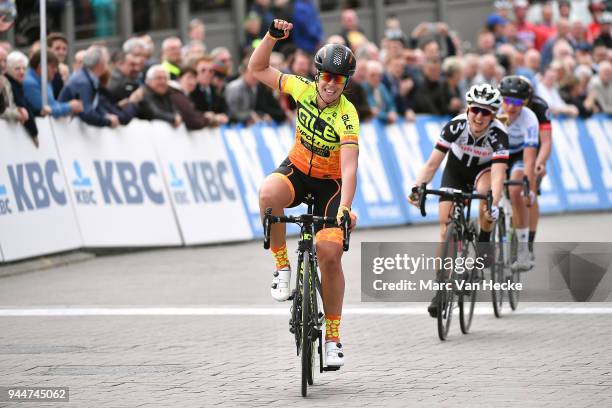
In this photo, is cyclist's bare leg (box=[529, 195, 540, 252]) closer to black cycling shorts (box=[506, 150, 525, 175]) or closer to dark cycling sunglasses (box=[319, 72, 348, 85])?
black cycling shorts (box=[506, 150, 525, 175])

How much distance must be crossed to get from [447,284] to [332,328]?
2.34m

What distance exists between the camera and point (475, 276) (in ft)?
41.1

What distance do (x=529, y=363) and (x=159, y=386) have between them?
2.62 m

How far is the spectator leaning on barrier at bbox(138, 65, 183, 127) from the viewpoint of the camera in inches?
751

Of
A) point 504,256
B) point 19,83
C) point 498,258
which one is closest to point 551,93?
point 19,83

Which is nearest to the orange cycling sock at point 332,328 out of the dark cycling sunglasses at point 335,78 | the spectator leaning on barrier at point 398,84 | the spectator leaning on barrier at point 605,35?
the dark cycling sunglasses at point 335,78

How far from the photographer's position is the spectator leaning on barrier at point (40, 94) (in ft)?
56.0

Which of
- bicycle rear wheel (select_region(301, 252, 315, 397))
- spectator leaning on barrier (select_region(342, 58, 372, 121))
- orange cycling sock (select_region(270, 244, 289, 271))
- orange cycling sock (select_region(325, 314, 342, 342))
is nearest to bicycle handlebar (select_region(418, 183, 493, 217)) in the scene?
orange cycling sock (select_region(270, 244, 289, 271))

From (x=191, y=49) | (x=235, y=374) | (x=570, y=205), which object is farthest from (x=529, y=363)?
(x=570, y=205)

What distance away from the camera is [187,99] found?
1972 centimetres

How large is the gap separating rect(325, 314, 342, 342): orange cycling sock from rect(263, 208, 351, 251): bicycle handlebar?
1.91 ft

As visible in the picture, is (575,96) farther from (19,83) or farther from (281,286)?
(281,286)

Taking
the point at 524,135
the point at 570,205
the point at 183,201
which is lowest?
the point at 570,205

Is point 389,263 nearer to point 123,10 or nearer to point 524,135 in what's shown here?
point 524,135
